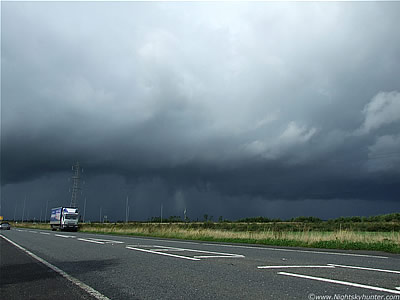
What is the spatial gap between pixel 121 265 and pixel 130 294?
4243mm

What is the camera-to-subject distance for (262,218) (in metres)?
102

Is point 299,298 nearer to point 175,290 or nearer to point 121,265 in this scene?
point 175,290

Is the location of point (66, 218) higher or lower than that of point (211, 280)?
higher

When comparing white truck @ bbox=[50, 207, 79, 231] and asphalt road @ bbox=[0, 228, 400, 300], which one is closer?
asphalt road @ bbox=[0, 228, 400, 300]

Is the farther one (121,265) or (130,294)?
(121,265)

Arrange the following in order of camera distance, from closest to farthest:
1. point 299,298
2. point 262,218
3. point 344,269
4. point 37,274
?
1. point 299,298
2. point 344,269
3. point 37,274
4. point 262,218

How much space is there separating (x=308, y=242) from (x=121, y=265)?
12.0m

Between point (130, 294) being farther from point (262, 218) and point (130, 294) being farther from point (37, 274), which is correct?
point (262, 218)

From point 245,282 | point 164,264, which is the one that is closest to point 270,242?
point 164,264

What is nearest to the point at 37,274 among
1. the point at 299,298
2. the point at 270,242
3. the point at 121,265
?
the point at 121,265

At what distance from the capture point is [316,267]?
922cm

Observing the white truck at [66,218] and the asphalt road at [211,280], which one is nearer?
the asphalt road at [211,280]

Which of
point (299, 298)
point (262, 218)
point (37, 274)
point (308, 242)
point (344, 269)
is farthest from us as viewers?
point (262, 218)

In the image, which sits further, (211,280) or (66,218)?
(66,218)
